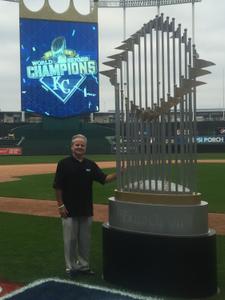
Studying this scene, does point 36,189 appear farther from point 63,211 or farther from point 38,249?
point 63,211

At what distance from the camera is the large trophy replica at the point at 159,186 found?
241 inches

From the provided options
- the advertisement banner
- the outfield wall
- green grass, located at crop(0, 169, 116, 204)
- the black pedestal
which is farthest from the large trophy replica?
the outfield wall

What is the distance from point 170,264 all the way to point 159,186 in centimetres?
93

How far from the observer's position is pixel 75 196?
7.06 m

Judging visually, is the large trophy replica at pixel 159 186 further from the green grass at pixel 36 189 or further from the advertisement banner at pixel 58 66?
the advertisement banner at pixel 58 66

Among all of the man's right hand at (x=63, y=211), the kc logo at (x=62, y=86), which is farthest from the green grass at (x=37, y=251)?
the kc logo at (x=62, y=86)

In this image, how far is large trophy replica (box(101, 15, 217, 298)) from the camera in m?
6.12

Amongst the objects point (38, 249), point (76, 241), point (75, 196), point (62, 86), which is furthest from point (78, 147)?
point (62, 86)

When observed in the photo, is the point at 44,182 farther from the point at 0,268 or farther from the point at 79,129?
the point at 79,129

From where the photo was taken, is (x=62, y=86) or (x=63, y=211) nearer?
(x=63, y=211)

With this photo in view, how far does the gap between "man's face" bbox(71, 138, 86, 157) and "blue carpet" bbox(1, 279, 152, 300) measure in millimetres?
1616

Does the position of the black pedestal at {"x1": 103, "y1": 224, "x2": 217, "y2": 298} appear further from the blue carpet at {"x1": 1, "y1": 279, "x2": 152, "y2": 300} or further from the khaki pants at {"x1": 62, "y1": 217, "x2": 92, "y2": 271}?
the khaki pants at {"x1": 62, "y1": 217, "x2": 92, "y2": 271}

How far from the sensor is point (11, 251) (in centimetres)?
862

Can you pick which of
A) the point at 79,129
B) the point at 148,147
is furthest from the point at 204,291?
the point at 79,129
